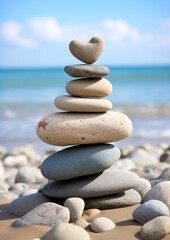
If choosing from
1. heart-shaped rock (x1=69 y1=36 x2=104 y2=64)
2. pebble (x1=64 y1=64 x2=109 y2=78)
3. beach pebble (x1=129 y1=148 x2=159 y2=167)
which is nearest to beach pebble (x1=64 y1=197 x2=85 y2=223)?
pebble (x1=64 y1=64 x2=109 y2=78)

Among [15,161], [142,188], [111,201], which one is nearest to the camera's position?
[111,201]

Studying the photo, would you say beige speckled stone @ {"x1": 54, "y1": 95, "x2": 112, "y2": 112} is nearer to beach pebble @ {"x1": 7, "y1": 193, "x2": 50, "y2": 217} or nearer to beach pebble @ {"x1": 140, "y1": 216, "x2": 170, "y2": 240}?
beach pebble @ {"x1": 7, "y1": 193, "x2": 50, "y2": 217}

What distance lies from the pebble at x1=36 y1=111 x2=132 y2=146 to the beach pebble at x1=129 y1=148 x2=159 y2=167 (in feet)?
13.0

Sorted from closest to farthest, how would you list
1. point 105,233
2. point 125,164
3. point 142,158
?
point 105,233 → point 125,164 → point 142,158

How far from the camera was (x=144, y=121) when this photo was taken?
46.5 ft

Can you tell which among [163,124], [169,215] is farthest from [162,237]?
[163,124]

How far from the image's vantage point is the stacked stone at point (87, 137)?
13.2 ft

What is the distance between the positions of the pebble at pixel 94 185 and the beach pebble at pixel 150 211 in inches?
17.1

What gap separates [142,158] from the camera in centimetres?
820

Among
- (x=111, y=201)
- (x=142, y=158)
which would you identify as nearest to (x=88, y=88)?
(x=111, y=201)

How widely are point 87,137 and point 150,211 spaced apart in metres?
0.83

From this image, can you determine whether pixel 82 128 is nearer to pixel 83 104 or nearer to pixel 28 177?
pixel 83 104

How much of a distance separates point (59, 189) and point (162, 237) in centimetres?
111

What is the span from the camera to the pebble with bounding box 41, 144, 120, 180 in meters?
4.02
